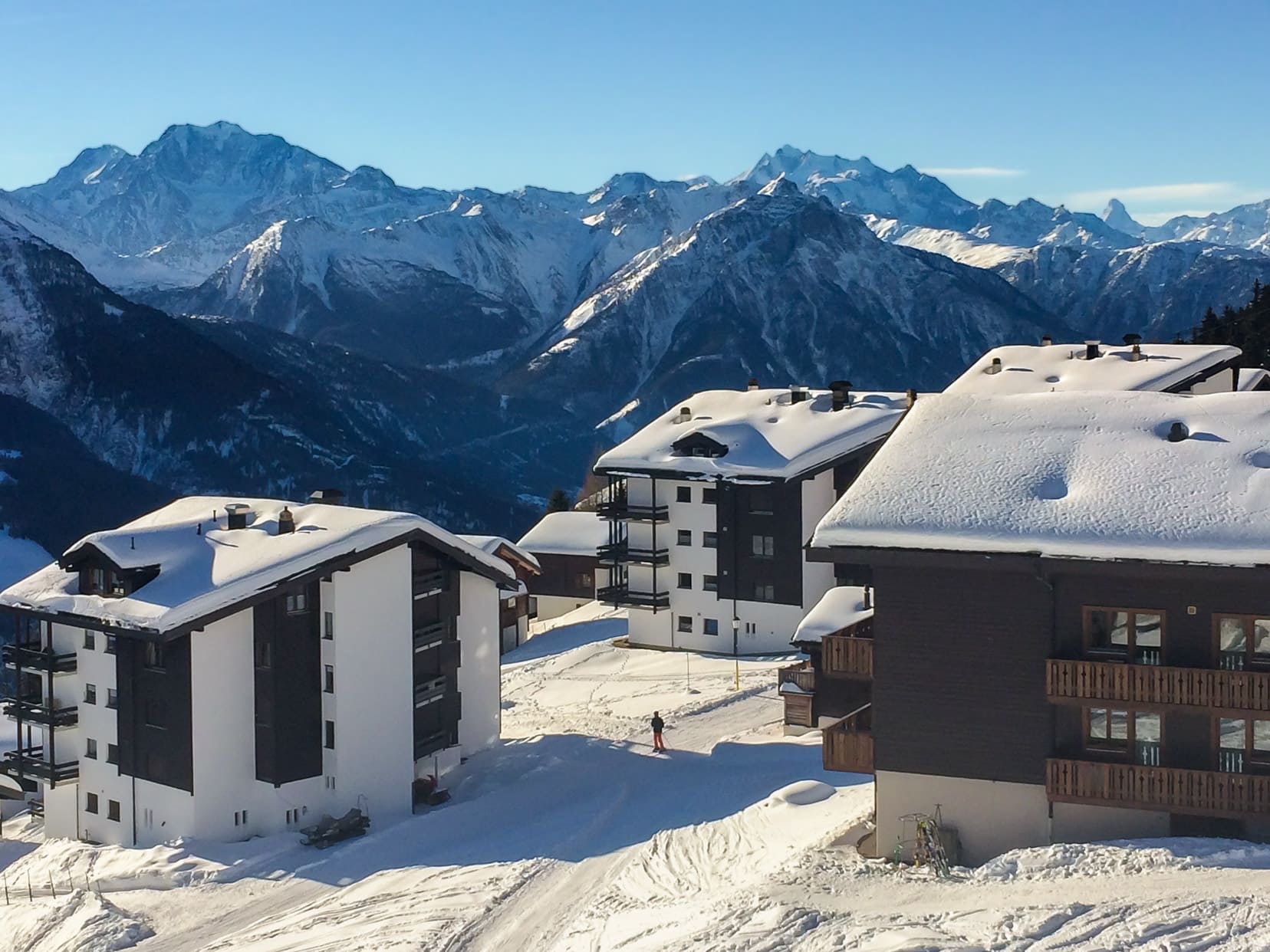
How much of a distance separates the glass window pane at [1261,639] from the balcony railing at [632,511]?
128 ft

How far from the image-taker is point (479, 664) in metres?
47.2

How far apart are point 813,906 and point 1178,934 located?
6379mm

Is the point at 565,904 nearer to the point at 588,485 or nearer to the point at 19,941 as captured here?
the point at 19,941

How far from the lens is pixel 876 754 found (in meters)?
29.6

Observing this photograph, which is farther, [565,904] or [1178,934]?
[565,904]

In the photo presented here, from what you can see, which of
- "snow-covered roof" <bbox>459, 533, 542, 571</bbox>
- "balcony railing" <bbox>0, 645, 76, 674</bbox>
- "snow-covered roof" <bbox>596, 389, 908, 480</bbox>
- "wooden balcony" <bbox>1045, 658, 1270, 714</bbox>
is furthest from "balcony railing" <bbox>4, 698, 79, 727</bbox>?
"wooden balcony" <bbox>1045, 658, 1270, 714</bbox>

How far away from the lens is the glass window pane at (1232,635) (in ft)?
89.4

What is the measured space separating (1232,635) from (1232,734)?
75.4 inches

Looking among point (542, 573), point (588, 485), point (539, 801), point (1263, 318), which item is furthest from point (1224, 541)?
point (588, 485)

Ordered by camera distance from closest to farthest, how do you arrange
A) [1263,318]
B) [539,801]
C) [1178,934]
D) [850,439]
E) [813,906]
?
[1178,934]
[813,906]
[539,801]
[850,439]
[1263,318]

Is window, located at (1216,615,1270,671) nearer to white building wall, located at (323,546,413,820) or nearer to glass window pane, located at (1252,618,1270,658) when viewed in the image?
glass window pane, located at (1252,618,1270,658)

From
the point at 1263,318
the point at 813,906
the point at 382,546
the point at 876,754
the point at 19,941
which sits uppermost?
the point at 1263,318

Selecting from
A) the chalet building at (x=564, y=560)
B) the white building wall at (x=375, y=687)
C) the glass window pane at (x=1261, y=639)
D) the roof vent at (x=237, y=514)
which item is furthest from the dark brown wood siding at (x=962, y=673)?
the chalet building at (x=564, y=560)

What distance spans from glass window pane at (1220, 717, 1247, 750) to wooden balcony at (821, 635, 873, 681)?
22.5ft
